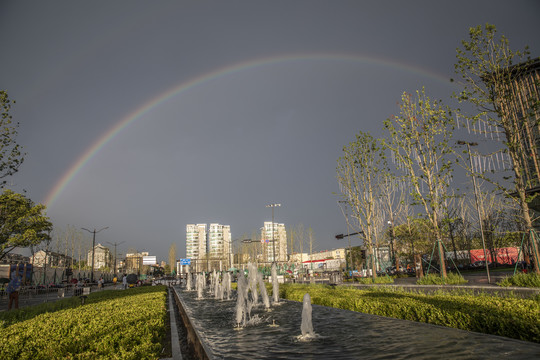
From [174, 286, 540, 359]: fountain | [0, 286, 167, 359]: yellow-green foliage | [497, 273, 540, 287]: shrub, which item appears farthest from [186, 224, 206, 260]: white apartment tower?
[174, 286, 540, 359]: fountain

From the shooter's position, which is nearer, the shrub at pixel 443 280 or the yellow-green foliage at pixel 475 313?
the yellow-green foliage at pixel 475 313

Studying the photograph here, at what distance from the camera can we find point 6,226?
28234 millimetres

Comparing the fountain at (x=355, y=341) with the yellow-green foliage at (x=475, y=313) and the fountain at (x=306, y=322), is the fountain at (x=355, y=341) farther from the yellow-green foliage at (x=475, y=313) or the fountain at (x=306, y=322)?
the yellow-green foliage at (x=475, y=313)

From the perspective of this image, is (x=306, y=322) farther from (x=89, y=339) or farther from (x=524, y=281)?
(x=524, y=281)

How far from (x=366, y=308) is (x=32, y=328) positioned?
9.45 metres

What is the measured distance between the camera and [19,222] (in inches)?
1162

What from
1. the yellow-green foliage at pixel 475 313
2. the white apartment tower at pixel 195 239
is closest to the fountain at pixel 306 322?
the yellow-green foliage at pixel 475 313

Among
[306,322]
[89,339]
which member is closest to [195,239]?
[306,322]

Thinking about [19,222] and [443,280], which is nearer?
[443,280]

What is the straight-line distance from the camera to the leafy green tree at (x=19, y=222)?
2808 cm

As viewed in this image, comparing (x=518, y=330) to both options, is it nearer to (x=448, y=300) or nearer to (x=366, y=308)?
(x=448, y=300)

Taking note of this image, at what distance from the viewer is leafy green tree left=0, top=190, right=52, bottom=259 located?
28078 millimetres

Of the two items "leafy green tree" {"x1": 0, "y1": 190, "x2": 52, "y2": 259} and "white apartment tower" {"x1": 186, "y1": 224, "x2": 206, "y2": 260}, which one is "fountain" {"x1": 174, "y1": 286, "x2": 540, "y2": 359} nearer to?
"leafy green tree" {"x1": 0, "y1": 190, "x2": 52, "y2": 259}

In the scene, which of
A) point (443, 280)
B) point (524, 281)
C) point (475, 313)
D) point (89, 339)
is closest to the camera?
point (89, 339)
